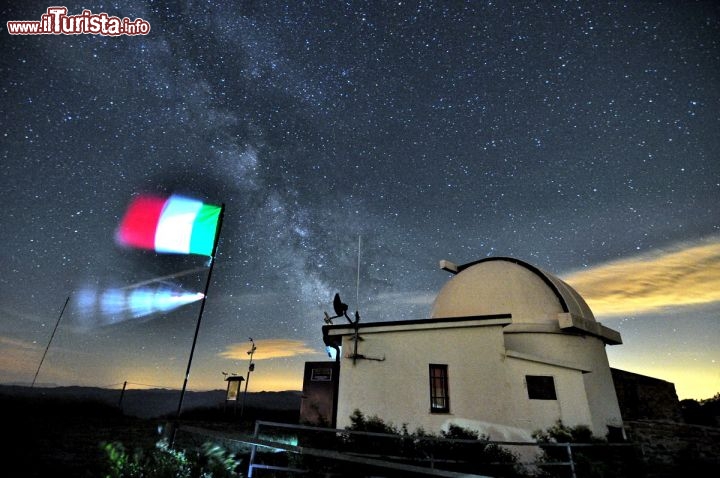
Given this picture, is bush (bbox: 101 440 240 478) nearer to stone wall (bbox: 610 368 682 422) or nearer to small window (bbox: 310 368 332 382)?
small window (bbox: 310 368 332 382)

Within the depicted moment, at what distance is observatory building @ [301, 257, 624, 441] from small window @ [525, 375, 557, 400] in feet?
0.10

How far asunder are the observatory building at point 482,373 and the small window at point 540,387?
31mm

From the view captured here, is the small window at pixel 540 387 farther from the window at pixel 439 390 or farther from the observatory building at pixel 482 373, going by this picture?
the window at pixel 439 390

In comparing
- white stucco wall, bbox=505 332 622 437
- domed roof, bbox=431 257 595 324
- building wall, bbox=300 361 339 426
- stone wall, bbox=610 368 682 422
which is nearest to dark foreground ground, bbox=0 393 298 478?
building wall, bbox=300 361 339 426

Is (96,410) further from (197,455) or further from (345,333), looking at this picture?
(197,455)

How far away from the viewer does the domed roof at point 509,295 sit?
1406 centimetres

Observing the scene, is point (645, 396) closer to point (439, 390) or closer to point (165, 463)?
point (439, 390)

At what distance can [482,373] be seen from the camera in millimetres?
11117

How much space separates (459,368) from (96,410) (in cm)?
2011

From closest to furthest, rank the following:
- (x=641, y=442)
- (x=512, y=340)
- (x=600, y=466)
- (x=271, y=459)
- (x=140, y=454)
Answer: (x=140, y=454) → (x=600, y=466) → (x=271, y=459) → (x=641, y=442) → (x=512, y=340)

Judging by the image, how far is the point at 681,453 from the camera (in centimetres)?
1192

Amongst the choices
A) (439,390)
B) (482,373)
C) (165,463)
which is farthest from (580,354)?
(165,463)

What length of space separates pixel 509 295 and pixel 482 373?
4631 mm

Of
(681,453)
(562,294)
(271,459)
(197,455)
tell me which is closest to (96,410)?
(271,459)
